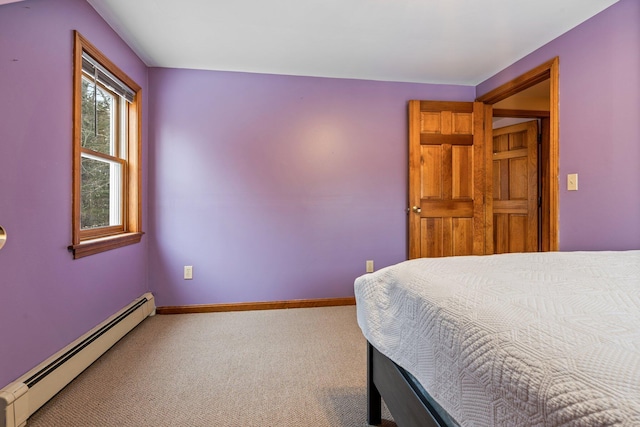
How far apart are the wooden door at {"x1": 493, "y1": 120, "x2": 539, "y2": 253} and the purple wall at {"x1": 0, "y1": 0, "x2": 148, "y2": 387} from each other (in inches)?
167

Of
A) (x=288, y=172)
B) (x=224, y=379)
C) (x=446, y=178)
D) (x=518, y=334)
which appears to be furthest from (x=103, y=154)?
(x=446, y=178)

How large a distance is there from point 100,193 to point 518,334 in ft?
8.61

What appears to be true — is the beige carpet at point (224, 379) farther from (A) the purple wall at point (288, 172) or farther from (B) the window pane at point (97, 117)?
(B) the window pane at point (97, 117)

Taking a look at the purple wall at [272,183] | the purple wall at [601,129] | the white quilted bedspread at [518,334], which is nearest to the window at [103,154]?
the purple wall at [272,183]

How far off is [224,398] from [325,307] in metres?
1.51

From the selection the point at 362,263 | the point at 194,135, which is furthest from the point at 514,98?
the point at 194,135

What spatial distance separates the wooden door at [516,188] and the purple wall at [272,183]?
1.40 meters

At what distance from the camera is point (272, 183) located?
9.73ft

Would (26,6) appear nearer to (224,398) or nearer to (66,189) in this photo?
(66,189)

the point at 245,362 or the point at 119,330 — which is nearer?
the point at 245,362

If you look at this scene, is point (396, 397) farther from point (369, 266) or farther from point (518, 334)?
point (369, 266)

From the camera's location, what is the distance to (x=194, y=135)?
2850mm

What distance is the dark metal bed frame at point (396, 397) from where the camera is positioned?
2.82 feet

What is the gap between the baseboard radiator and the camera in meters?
1.33
